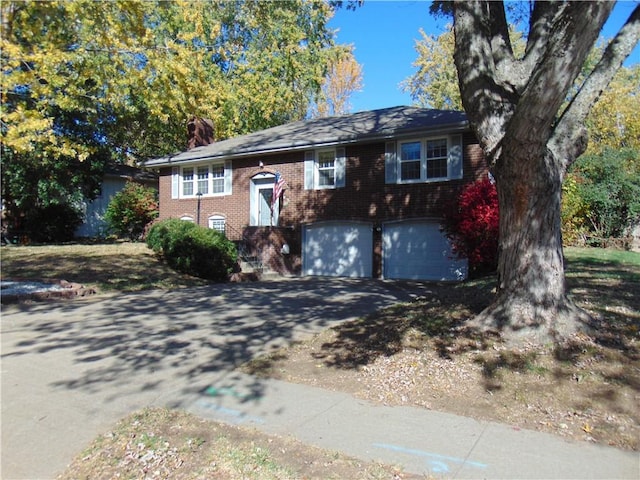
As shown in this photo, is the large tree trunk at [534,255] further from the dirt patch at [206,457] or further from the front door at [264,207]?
the front door at [264,207]

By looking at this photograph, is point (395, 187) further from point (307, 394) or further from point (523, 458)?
point (523, 458)

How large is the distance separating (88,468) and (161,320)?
206 inches

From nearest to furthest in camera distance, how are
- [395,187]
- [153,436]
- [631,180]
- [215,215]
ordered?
[153,436]
[395,187]
[631,180]
[215,215]

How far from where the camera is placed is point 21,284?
38.4 ft

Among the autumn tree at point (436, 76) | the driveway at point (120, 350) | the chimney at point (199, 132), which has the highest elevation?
the autumn tree at point (436, 76)

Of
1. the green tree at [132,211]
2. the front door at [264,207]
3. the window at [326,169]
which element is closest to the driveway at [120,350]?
the window at [326,169]

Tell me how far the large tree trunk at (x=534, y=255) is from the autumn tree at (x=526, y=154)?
1 centimetres

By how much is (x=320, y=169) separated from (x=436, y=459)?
14857 mm

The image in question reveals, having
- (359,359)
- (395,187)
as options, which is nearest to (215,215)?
(395,187)

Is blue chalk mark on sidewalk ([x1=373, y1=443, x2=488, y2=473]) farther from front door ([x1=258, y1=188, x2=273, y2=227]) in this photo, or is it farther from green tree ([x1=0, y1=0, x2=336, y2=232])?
front door ([x1=258, y1=188, x2=273, y2=227])

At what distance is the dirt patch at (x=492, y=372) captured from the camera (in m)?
4.16

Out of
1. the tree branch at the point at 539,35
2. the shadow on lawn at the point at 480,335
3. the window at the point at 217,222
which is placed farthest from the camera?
the window at the point at 217,222

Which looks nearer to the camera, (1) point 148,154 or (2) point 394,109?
(2) point 394,109

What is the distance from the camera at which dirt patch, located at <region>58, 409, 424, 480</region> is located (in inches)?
135
